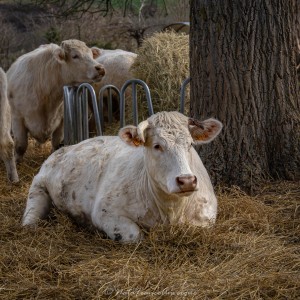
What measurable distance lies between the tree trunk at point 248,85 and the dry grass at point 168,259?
0.50 metres

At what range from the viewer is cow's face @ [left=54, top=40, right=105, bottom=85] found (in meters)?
8.98

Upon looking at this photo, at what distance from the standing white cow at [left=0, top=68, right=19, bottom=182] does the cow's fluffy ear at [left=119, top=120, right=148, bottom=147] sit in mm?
3491

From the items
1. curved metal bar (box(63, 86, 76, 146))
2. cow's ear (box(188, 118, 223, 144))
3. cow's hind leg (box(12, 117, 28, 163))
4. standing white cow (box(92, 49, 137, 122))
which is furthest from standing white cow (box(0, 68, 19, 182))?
cow's ear (box(188, 118, 223, 144))

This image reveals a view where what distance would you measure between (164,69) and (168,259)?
526 centimetres

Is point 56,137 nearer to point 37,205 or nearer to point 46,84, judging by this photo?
point 46,84

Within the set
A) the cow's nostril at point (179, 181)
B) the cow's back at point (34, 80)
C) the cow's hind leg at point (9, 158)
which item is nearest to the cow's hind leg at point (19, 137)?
the cow's back at point (34, 80)

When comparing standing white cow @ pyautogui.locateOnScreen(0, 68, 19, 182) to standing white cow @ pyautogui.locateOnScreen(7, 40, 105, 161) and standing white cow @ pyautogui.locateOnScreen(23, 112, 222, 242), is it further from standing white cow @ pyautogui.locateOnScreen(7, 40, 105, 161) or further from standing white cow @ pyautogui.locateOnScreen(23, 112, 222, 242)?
standing white cow @ pyautogui.locateOnScreen(23, 112, 222, 242)

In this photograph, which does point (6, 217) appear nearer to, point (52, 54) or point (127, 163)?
point (127, 163)

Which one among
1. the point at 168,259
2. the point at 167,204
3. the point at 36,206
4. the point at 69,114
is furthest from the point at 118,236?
the point at 69,114

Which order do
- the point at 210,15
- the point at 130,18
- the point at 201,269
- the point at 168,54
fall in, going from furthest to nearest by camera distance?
1. the point at 130,18
2. the point at 168,54
3. the point at 210,15
4. the point at 201,269

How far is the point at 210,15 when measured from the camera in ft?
18.0

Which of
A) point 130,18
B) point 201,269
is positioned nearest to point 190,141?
point 201,269

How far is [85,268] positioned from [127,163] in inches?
45.6

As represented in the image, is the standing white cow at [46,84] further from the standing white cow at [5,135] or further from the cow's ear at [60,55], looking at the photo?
the standing white cow at [5,135]
